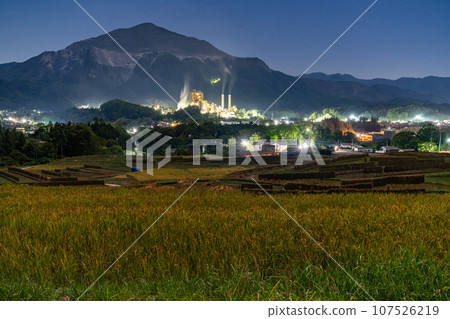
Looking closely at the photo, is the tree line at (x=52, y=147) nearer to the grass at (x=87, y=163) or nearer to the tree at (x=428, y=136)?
the grass at (x=87, y=163)

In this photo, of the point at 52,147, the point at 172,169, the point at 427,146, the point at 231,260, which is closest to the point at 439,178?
the point at 231,260

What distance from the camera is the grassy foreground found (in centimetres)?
352

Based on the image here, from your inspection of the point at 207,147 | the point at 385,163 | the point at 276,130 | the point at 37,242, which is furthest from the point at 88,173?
the point at 276,130

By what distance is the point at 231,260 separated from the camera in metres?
4.39

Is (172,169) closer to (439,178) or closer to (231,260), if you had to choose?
(439,178)

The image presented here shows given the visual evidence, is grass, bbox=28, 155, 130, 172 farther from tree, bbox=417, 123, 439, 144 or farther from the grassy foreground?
tree, bbox=417, 123, 439, 144

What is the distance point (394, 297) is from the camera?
3.34 metres

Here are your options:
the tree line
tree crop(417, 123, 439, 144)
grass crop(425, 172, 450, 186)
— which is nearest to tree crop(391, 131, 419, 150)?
tree crop(417, 123, 439, 144)

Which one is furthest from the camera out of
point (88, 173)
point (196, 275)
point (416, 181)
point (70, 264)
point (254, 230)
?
point (88, 173)

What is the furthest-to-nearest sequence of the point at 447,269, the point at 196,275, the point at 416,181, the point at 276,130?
the point at 276,130 < the point at 416,181 < the point at 196,275 < the point at 447,269

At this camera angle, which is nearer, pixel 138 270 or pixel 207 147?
pixel 138 270

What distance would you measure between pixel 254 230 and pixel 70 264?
2918 mm

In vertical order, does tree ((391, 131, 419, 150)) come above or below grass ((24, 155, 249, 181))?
above
